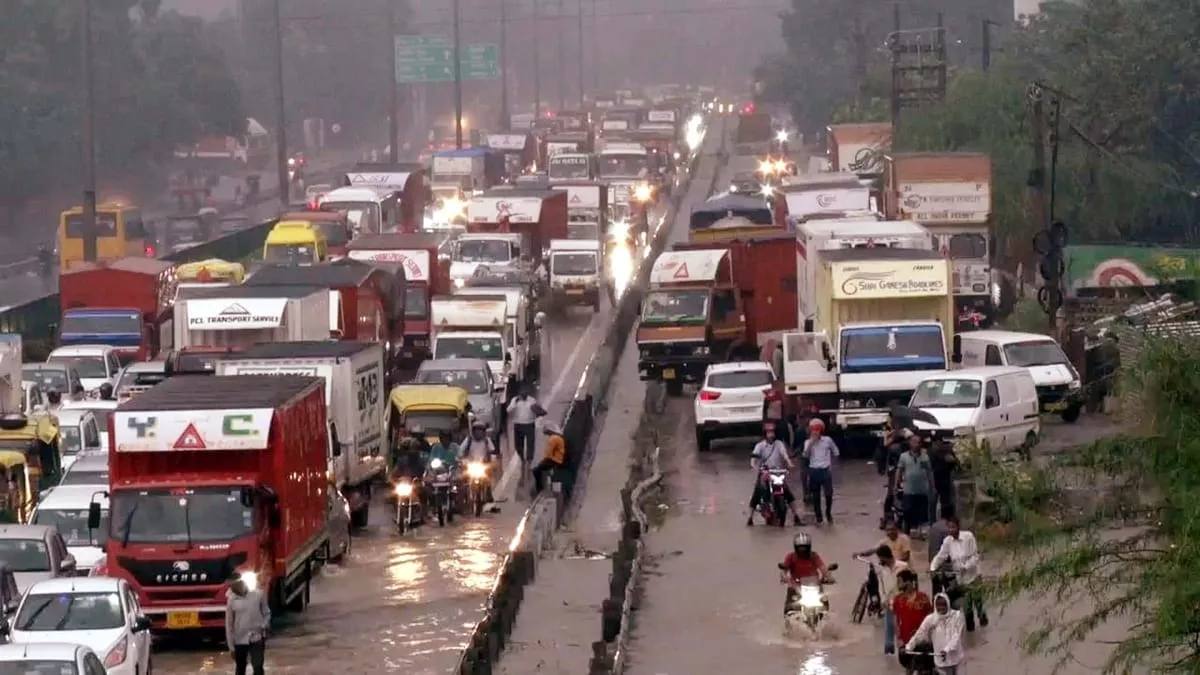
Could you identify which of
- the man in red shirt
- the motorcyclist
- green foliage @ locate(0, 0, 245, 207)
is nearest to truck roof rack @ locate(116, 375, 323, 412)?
the motorcyclist

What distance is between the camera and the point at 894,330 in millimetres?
35594

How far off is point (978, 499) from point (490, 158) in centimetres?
6138

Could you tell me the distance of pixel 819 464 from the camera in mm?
29562

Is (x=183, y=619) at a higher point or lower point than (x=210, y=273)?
lower

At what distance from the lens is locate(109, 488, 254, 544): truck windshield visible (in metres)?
23.4

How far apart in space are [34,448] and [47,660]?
1583 cm

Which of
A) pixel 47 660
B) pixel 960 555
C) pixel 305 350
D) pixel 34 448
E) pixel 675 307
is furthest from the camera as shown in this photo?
pixel 675 307

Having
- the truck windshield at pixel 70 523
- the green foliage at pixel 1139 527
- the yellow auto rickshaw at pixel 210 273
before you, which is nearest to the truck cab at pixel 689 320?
the yellow auto rickshaw at pixel 210 273

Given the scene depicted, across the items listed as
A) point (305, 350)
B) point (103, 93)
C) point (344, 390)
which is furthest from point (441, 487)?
point (103, 93)

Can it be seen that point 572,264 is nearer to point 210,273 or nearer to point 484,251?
point 484,251

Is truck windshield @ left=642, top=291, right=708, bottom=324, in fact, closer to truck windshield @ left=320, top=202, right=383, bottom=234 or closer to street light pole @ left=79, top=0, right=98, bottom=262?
street light pole @ left=79, top=0, right=98, bottom=262

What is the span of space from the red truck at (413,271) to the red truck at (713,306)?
4473 mm

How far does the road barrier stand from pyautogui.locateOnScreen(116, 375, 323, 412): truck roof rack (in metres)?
2.90

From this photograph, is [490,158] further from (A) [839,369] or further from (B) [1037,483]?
(B) [1037,483]
